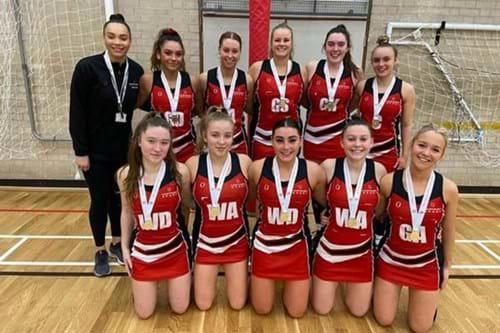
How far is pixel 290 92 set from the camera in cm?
272

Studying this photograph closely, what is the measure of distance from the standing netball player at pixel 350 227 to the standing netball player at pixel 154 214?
2.74 feet

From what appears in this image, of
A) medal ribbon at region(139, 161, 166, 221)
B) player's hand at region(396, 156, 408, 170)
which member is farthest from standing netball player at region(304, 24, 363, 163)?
medal ribbon at region(139, 161, 166, 221)

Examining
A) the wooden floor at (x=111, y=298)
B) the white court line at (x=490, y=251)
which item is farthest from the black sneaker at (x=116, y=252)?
the white court line at (x=490, y=251)

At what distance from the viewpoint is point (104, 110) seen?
252cm

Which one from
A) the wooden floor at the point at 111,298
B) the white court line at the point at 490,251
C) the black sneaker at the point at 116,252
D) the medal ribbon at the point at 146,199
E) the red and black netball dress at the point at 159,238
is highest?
the medal ribbon at the point at 146,199

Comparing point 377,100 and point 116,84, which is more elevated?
point 116,84

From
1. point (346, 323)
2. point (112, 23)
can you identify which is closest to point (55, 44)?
point (112, 23)

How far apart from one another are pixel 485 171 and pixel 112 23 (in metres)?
4.40

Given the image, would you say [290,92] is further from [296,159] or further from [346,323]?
[346,323]

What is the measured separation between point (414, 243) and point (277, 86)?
1352 mm

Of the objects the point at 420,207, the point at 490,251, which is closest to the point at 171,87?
the point at 420,207

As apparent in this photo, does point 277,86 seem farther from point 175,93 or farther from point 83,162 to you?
point 83,162

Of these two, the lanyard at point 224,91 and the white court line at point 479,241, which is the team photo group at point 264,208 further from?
the white court line at point 479,241

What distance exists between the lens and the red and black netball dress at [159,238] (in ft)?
7.22
